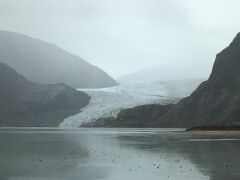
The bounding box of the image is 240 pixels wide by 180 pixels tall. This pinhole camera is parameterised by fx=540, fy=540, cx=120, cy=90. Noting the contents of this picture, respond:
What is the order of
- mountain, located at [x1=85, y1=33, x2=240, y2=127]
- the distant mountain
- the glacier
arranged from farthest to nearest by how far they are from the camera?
the glacier → the distant mountain → mountain, located at [x1=85, y1=33, x2=240, y2=127]

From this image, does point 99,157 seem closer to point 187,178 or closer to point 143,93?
point 187,178

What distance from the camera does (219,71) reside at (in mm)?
169750

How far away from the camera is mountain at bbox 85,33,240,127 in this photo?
519ft

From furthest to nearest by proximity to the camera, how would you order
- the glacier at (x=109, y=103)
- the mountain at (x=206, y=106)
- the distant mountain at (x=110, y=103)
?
the glacier at (x=109, y=103)
the distant mountain at (x=110, y=103)
the mountain at (x=206, y=106)

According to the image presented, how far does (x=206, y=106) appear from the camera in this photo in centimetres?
16412

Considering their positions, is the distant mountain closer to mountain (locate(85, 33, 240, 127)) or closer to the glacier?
the glacier

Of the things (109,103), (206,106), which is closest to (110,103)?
(109,103)

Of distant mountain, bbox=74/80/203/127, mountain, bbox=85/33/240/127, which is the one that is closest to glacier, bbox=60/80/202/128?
distant mountain, bbox=74/80/203/127

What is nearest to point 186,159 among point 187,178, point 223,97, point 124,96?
point 187,178

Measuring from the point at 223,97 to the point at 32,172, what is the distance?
136m

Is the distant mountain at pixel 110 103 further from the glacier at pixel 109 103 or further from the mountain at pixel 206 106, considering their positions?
the mountain at pixel 206 106

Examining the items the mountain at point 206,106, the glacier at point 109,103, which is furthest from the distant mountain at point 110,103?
the mountain at point 206,106

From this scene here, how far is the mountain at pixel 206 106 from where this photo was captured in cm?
15825

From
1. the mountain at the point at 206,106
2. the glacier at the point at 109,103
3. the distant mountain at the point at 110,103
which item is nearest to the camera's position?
the mountain at the point at 206,106
